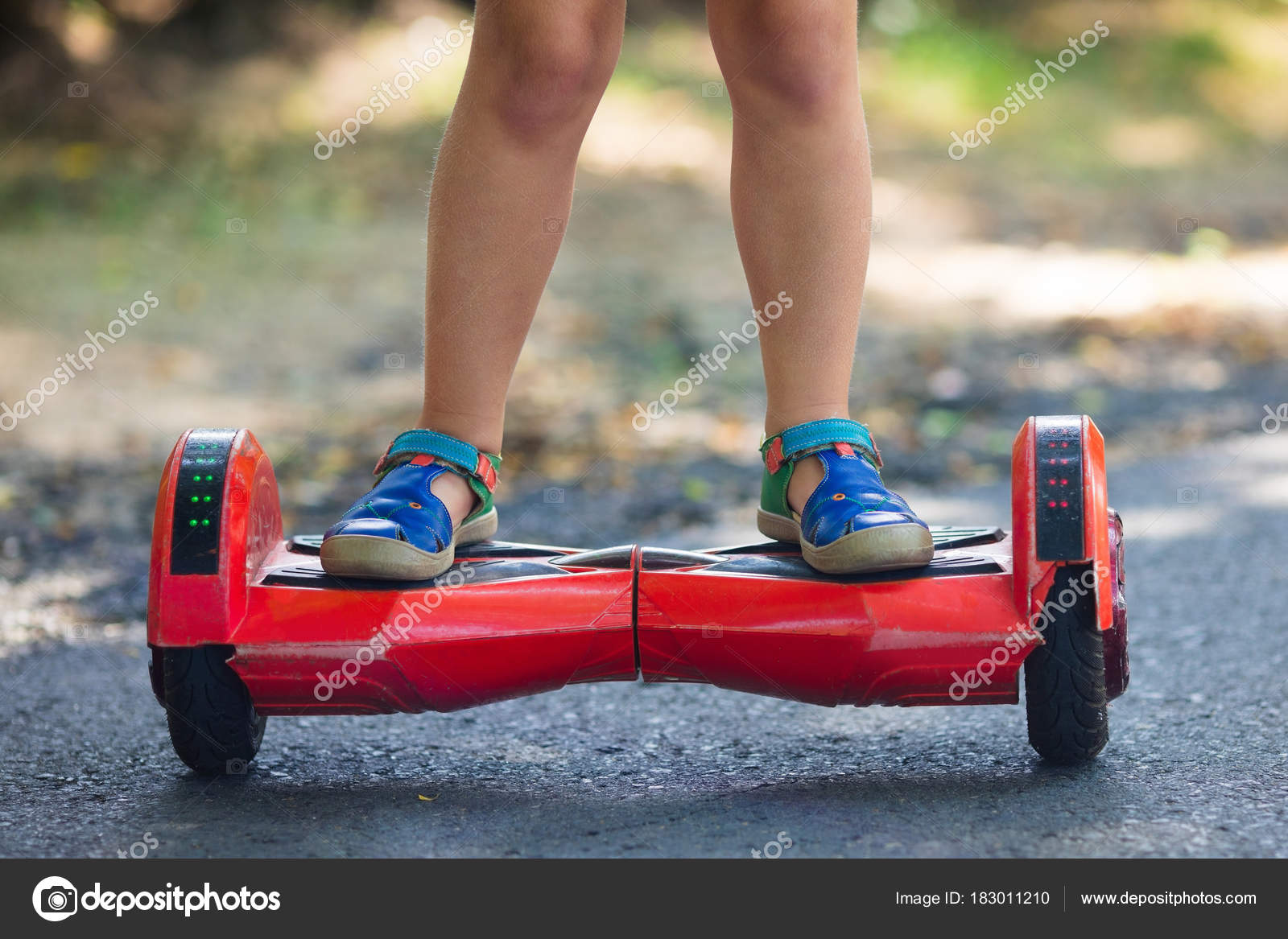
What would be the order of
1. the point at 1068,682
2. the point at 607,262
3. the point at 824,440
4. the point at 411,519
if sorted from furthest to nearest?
the point at 607,262 → the point at 824,440 → the point at 411,519 → the point at 1068,682

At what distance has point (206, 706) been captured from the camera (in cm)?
170

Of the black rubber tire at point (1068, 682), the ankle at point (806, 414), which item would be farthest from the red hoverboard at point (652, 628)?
the ankle at point (806, 414)

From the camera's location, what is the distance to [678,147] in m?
6.68

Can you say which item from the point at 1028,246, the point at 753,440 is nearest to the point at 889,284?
the point at 1028,246

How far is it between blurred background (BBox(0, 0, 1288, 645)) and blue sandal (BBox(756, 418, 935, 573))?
44.4 inches

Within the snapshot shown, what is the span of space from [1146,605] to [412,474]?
1.47 m

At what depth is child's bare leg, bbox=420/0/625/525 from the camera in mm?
1817

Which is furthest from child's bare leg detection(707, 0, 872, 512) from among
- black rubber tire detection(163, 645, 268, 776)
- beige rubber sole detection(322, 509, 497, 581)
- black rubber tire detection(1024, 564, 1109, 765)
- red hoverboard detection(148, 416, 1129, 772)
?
black rubber tire detection(163, 645, 268, 776)

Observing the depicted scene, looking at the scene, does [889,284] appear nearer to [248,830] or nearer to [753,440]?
[753,440]
